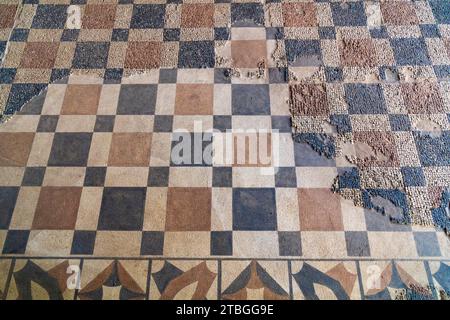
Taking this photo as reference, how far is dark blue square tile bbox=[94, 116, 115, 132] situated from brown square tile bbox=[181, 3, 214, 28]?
35.7 inches

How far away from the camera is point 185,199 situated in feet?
7.14

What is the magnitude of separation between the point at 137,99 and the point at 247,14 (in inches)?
41.0

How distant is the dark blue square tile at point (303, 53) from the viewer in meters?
2.64

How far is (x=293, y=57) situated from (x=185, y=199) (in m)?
1.22

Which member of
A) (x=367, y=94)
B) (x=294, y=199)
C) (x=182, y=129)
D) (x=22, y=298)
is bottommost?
(x=22, y=298)

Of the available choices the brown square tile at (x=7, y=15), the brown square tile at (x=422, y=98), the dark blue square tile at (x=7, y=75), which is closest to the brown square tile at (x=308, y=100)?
the brown square tile at (x=422, y=98)

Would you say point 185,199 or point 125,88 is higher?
point 125,88

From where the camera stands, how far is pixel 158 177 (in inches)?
88.3

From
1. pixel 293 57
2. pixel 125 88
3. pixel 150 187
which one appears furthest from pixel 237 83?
pixel 150 187

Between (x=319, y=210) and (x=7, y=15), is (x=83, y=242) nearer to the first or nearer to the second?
(x=319, y=210)

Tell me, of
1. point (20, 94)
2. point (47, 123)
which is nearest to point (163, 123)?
point (47, 123)

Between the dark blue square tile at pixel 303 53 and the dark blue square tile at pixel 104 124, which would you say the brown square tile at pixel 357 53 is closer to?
the dark blue square tile at pixel 303 53

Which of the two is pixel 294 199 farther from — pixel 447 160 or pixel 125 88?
pixel 125 88
